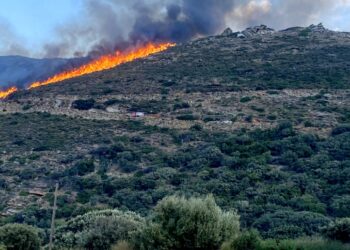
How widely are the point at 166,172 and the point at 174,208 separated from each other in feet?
58.3

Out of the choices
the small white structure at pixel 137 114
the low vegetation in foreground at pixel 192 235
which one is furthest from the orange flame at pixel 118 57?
the low vegetation in foreground at pixel 192 235

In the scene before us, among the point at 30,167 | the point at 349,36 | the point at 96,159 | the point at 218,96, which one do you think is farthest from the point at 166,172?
the point at 349,36

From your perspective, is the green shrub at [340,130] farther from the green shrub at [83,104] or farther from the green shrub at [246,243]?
the green shrub at [246,243]

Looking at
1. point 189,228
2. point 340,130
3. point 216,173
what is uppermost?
point 340,130

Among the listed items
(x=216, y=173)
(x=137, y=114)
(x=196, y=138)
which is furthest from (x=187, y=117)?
(x=216, y=173)

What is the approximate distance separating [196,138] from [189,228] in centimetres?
2617

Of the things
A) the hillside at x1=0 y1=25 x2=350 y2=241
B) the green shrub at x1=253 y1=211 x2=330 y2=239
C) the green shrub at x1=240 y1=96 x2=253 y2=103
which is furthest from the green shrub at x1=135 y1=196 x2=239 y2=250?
the green shrub at x1=240 y1=96 x2=253 y2=103

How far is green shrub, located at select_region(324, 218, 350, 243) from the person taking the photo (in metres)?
17.1

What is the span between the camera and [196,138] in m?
41.4

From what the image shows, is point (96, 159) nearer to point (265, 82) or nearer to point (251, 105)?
point (251, 105)

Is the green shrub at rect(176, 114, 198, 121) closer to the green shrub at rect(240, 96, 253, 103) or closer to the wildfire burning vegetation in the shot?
the green shrub at rect(240, 96, 253, 103)

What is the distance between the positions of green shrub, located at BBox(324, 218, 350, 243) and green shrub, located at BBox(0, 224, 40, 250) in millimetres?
8901

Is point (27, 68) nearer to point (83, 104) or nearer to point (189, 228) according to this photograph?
point (83, 104)

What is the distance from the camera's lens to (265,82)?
57969 mm
